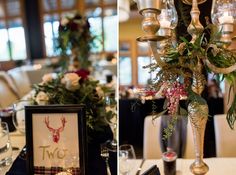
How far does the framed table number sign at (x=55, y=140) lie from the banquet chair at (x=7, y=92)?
2441 millimetres

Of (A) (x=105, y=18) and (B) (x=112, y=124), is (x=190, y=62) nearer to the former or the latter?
(B) (x=112, y=124)

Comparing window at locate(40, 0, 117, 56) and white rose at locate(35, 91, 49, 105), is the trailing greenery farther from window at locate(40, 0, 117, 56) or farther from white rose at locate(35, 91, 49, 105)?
window at locate(40, 0, 117, 56)

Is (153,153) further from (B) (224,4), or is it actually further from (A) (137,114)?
(A) (137,114)

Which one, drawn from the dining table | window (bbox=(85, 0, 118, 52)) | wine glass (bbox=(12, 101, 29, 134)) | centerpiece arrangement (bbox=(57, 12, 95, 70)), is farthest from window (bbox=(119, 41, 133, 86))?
the dining table

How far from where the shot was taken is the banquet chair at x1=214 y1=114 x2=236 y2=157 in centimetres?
165

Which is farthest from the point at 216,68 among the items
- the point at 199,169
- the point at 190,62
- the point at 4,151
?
the point at 4,151

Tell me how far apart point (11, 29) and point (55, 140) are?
6.40 meters

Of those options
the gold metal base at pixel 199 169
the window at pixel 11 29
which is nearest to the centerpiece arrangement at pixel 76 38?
the gold metal base at pixel 199 169

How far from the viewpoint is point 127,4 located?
2.20 meters

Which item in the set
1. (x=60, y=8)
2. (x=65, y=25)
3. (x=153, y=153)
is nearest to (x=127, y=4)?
(x=65, y=25)

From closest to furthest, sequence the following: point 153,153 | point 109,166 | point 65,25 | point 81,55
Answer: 1. point 109,166
2. point 153,153
3. point 65,25
4. point 81,55

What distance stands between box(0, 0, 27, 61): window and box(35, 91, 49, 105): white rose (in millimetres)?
5704

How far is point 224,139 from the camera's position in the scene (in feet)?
5.46

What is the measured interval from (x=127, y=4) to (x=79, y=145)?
159 centimetres
